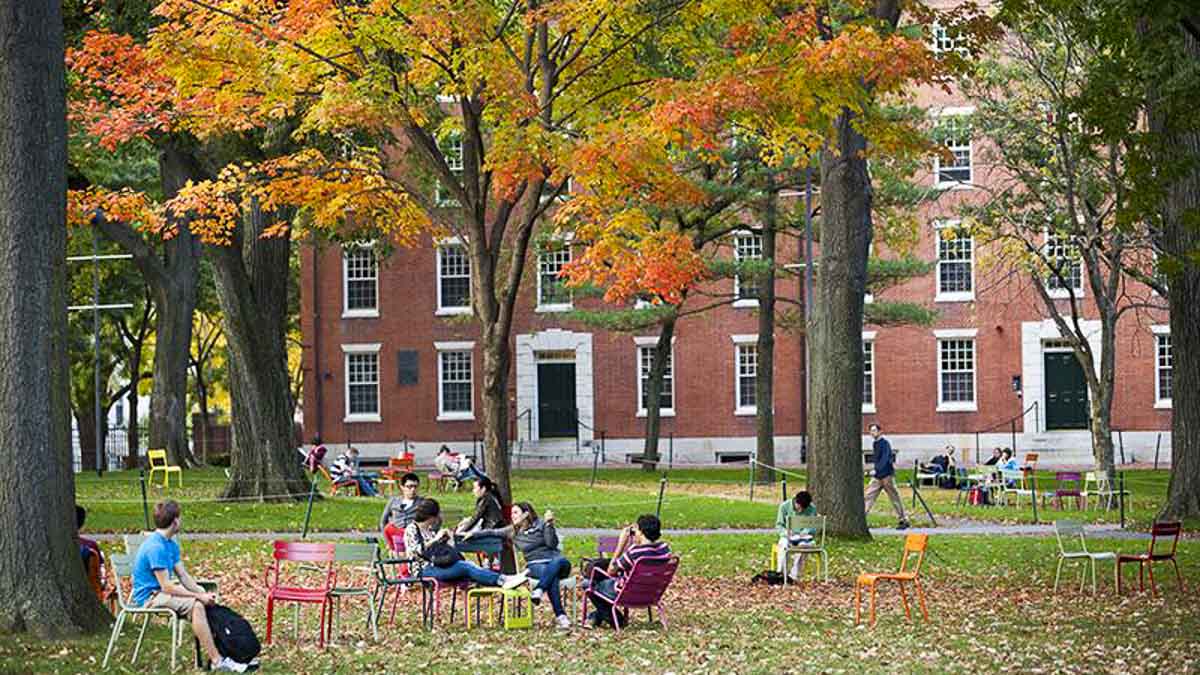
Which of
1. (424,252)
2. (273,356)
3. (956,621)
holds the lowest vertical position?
(956,621)

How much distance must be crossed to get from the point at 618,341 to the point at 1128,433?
50.2 ft

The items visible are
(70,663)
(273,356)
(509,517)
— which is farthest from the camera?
(273,356)

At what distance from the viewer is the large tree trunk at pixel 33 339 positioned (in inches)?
595

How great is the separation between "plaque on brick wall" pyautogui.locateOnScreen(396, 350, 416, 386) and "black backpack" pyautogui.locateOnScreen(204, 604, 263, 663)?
147 ft

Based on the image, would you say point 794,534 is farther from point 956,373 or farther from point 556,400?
point 556,400

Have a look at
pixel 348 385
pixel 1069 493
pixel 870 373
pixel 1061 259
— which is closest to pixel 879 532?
pixel 1069 493

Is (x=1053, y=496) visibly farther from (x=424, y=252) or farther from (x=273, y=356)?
(x=424, y=252)

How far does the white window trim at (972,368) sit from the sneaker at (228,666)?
147ft

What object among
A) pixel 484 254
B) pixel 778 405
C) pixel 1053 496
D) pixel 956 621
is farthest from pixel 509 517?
pixel 778 405

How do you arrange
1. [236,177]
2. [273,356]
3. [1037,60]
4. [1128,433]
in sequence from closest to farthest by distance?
[236,177], [273,356], [1037,60], [1128,433]

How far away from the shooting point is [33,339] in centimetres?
1550

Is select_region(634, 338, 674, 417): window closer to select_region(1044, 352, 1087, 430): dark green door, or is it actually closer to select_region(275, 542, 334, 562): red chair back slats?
select_region(1044, 352, 1087, 430): dark green door

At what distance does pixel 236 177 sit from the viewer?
2441 centimetres

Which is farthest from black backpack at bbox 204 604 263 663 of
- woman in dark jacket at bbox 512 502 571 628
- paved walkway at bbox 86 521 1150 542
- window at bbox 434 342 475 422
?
window at bbox 434 342 475 422
